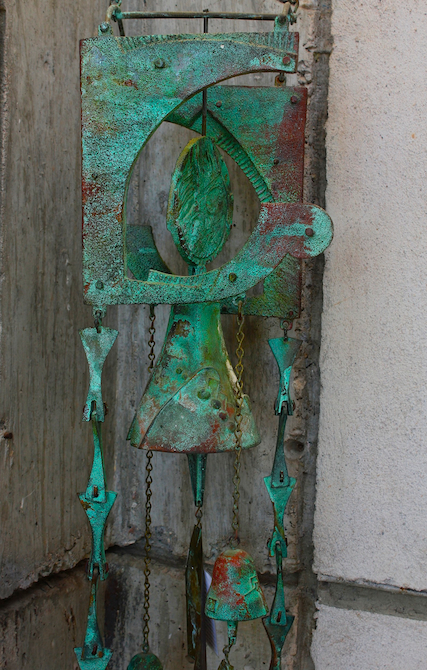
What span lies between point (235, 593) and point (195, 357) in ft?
0.88

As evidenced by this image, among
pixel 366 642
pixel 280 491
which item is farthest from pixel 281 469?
pixel 366 642

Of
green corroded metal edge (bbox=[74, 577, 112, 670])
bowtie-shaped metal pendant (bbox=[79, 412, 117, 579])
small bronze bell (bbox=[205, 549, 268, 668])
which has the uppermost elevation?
bowtie-shaped metal pendant (bbox=[79, 412, 117, 579])

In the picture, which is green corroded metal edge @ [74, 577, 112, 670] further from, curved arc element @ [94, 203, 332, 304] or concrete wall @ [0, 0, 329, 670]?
curved arc element @ [94, 203, 332, 304]

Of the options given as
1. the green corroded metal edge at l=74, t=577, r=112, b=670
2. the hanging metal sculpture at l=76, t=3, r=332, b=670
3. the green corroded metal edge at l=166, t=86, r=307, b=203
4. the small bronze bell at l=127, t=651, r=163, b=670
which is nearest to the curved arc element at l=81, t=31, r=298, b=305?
the hanging metal sculpture at l=76, t=3, r=332, b=670

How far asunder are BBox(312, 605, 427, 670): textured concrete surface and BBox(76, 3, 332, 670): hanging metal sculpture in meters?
0.10

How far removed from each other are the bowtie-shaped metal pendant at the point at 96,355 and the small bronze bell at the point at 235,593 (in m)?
0.21

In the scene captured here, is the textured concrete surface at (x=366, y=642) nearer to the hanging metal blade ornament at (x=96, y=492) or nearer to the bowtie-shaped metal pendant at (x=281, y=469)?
the bowtie-shaped metal pendant at (x=281, y=469)

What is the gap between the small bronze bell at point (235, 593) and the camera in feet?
2.24

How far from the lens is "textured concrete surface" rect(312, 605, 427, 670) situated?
0.83 meters

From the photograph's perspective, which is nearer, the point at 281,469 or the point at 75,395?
the point at 281,469

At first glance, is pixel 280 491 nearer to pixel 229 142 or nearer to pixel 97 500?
pixel 97 500

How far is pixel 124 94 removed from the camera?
696mm

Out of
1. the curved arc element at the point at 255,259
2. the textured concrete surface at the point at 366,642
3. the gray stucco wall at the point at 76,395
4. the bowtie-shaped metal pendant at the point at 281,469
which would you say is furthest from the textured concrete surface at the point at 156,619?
the curved arc element at the point at 255,259

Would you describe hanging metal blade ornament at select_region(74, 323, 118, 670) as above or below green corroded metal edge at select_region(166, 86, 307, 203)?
below
